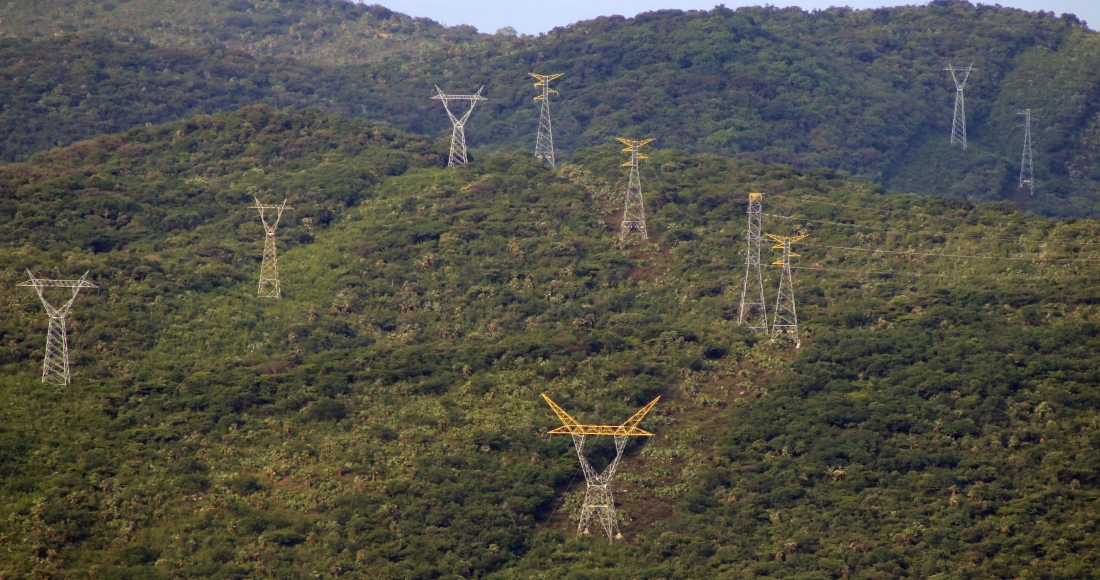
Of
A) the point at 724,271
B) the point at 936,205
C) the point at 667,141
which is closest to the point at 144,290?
the point at 724,271

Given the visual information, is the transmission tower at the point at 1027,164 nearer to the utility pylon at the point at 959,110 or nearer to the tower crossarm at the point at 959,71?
the utility pylon at the point at 959,110

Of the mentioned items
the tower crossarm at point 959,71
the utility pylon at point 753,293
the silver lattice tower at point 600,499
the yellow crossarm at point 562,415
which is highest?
the tower crossarm at point 959,71

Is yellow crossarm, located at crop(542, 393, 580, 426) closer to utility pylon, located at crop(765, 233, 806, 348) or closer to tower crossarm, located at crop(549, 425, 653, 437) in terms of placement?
tower crossarm, located at crop(549, 425, 653, 437)

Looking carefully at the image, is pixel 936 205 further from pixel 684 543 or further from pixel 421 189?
pixel 684 543

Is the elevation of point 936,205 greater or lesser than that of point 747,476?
greater

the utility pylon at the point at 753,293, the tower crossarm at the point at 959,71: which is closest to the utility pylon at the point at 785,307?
the utility pylon at the point at 753,293

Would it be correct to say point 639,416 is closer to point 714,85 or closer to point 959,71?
point 714,85

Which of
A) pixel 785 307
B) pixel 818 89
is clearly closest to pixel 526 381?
pixel 785 307
